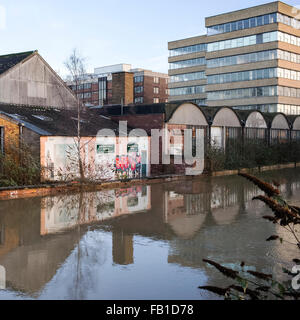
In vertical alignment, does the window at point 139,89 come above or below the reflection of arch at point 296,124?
above

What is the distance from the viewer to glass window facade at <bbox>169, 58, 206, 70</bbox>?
8869 cm

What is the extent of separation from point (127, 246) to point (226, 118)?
2254 centimetres

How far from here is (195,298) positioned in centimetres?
594

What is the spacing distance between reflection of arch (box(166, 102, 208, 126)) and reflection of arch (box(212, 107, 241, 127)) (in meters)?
1.40

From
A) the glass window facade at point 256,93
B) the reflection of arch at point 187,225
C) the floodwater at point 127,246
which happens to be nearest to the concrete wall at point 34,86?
the floodwater at point 127,246

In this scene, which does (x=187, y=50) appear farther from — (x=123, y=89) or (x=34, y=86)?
(x=34, y=86)

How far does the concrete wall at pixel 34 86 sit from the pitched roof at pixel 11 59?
282 mm

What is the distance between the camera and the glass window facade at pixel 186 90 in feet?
290

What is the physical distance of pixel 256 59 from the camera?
71438 millimetres

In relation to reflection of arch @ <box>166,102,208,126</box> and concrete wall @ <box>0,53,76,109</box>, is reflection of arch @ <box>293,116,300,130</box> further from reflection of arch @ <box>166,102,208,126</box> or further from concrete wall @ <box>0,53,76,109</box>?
concrete wall @ <box>0,53,76,109</box>

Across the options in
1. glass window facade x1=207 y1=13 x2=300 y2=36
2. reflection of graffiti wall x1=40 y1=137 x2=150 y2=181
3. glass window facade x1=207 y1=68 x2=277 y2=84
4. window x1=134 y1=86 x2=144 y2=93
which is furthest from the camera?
window x1=134 y1=86 x2=144 y2=93

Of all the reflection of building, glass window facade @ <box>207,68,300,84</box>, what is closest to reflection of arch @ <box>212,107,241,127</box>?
the reflection of building

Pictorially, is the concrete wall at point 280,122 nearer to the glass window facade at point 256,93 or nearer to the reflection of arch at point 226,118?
the reflection of arch at point 226,118

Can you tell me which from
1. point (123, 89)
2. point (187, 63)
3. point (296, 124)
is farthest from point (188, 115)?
point (187, 63)
